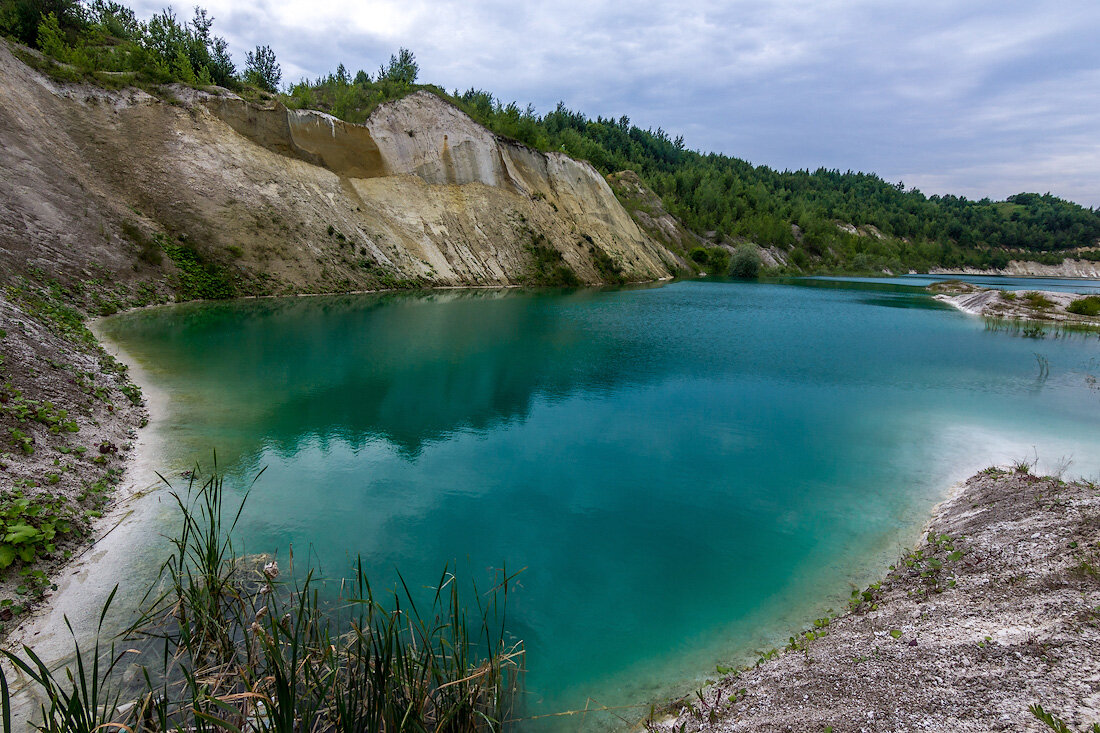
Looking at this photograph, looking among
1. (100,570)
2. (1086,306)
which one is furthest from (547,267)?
(100,570)

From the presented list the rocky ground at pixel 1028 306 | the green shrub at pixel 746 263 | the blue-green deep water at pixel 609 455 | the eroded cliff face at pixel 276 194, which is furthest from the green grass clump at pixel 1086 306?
the green shrub at pixel 746 263

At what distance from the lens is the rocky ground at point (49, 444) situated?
5801 millimetres

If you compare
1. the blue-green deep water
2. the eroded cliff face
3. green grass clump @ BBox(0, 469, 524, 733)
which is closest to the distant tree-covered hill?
the eroded cliff face

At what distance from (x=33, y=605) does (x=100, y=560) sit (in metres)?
0.95

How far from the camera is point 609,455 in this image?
10.8m

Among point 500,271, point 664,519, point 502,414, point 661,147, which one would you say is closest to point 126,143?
point 500,271

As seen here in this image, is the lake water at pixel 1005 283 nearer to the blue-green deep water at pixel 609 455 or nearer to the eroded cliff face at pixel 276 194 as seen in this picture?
the eroded cliff face at pixel 276 194

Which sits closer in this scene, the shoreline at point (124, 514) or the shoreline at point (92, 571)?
the shoreline at point (92, 571)

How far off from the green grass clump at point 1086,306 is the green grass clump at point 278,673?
42.5 meters

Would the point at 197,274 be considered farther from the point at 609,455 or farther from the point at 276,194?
the point at 609,455

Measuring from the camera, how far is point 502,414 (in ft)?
42.5

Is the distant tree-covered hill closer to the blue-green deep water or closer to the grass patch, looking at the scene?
the grass patch

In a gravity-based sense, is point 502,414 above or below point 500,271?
below

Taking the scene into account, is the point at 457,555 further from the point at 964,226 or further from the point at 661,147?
the point at 964,226
